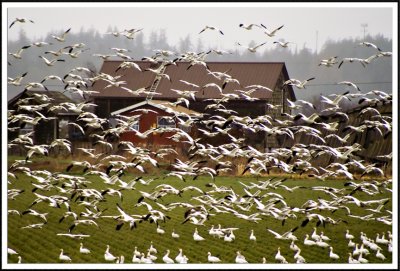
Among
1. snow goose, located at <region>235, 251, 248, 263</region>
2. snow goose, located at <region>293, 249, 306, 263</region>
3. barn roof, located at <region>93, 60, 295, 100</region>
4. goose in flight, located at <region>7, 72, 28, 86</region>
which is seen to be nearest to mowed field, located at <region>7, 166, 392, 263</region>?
snow goose, located at <region>293, 249, 306, 263</region>

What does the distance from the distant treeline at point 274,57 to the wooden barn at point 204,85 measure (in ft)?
1.19

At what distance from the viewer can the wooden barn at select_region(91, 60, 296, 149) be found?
21.3m

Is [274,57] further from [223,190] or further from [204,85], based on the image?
[223,190]

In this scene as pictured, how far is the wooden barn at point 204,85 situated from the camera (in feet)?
69.8

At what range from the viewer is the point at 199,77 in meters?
22.2

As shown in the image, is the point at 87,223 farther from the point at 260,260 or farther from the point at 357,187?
the point at 357,187

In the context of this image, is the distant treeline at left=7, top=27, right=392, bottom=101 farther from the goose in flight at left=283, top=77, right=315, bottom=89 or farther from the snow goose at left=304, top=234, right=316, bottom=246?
the snow goose at left=304, top=234, right=316, bottom=246

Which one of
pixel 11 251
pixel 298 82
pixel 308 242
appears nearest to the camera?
pixel 11 251

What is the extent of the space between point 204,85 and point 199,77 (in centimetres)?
48

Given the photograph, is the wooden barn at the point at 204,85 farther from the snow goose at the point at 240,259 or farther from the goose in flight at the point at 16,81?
the snow goose at the point at 240,259

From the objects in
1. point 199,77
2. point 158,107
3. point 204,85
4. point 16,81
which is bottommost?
point 158,107

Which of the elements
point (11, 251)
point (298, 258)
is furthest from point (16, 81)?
point (298, 258)

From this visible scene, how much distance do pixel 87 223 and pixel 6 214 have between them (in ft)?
6.28

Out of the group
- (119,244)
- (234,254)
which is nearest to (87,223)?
(119,244)
